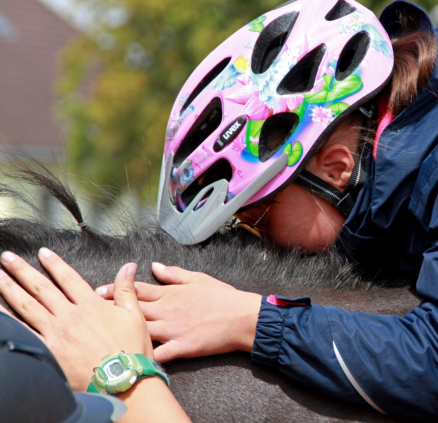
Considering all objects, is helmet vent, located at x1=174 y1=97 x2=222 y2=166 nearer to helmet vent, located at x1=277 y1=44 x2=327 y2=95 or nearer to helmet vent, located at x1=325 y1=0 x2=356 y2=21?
helmet vent, located at x1=277 y1=44 x2=327 y2=95

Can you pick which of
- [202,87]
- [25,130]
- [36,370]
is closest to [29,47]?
[25,130]

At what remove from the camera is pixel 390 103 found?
6.07ft

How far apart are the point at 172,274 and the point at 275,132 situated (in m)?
0.65

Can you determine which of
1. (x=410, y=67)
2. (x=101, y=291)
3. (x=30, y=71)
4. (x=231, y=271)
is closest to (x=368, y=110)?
(x=410, y=67)

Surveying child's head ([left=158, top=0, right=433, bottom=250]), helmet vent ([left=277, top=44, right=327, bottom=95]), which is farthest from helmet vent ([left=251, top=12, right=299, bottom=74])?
helmet vent ([left=277, top=44, right=327, bottom=95])

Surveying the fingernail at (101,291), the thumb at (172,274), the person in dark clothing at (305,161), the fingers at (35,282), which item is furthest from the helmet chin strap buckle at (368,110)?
the fingers at (35,282)

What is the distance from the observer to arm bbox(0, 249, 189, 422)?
130cm

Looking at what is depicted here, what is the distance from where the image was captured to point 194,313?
1.51 meters

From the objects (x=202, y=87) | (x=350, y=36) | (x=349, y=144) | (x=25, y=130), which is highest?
(x=350, y=36)

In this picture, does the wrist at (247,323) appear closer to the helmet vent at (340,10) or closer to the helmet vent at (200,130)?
the helmet vent at (200,130)

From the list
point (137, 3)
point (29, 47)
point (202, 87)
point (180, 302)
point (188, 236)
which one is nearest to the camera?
point (180, 302)

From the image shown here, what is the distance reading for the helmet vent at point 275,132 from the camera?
183cm

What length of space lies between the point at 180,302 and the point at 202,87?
0.91 m

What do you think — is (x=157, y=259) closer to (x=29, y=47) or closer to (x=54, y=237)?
(x=54, y=237)
